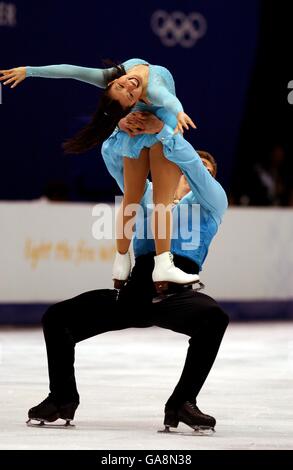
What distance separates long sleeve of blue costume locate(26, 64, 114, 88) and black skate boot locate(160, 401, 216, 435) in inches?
60.2

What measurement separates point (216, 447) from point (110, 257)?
7162 millimetres

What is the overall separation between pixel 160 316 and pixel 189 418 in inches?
19.3

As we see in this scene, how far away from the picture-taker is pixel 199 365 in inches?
214

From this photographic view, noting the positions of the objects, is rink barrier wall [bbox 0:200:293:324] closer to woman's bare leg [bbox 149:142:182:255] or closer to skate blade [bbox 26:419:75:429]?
skate blade [bbox 26:419:75:429]

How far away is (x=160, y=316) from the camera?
547 centimetres

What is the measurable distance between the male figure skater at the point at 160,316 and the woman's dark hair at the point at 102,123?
0.24m

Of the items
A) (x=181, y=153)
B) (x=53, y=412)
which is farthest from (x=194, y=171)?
(x=53, y=412)

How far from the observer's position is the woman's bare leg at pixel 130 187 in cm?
541

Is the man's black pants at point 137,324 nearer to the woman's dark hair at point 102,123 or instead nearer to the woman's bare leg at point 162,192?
the woman's bare leg at point 162,192


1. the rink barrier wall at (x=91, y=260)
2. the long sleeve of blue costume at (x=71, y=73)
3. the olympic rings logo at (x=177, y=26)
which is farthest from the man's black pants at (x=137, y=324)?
the olympic rings logo at (x=177, y=26)

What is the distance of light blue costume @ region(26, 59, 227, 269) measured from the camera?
5156 mm

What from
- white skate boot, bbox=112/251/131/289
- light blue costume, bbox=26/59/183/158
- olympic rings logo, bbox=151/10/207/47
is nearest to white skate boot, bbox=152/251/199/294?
white skate boot, bbox=112/251/131/289

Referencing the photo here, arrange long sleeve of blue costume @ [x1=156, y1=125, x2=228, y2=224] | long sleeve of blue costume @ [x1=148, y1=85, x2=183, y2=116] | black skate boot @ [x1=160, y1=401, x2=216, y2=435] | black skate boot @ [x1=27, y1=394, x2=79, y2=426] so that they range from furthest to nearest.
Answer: black skate boot @ [x1=27, y1=394, x2=79, y2=426], black skate boot @ [x1=160, y1=401, x2=216, y2=435], long sleeve of blue costume @ [x1=156, y1=125, x2=228, y2=224], long sleeve of blue costume @ [x1=148, y1=85, x2=183, y2=116]
